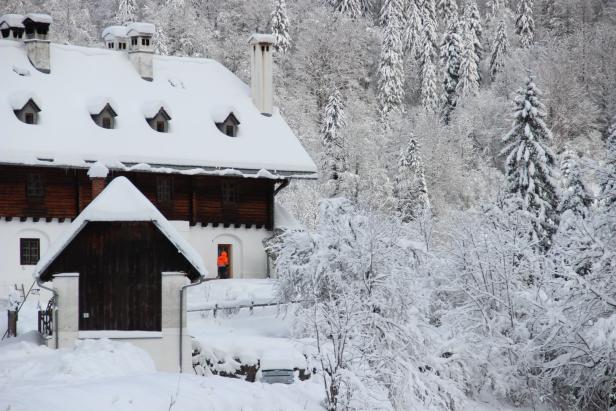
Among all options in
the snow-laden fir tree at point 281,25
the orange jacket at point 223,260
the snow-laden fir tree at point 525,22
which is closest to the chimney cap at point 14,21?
the orange jacket at point 223,260

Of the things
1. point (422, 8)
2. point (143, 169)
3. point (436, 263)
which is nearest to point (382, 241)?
point (436, 263)

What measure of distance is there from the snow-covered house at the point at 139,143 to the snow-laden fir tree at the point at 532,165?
9139 millimetres

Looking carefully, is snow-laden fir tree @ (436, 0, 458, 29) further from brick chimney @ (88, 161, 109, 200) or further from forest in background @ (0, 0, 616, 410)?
brick chimney @ (88, 161, 109, 200)

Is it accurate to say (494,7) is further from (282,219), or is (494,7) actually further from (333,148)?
(282,219)

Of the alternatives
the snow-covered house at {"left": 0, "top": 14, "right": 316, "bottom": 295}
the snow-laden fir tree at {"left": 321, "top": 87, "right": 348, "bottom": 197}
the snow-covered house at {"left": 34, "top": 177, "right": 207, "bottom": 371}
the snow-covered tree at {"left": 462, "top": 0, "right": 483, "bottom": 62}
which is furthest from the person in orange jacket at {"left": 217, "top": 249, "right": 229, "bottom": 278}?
the snow-covered tree at {"left": 462, "top": 0, "right": 483, "bottom": 62}

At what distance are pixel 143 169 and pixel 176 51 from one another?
43.0 meters

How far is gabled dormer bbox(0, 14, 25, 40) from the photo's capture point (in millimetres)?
47094

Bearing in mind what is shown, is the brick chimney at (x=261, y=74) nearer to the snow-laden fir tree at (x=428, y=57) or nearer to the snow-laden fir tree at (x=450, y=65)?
the snow-laden fir tree at (x=428, y=57)

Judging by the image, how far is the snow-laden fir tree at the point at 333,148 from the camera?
69812mm

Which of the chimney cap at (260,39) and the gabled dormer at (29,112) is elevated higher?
the chimney cap at (260,39)

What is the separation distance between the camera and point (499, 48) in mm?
107375

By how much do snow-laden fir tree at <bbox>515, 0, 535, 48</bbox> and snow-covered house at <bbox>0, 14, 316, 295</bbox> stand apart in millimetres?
69661

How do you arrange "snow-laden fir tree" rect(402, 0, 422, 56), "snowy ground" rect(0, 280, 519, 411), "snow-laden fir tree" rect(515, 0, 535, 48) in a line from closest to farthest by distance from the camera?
"snowy ground" rect(0, 280, 519, 411)
"snow-laden fir tree" rect(402, 0, 422, 56)
"snow-laden fir tree" rect(515, 0, 535, 48)

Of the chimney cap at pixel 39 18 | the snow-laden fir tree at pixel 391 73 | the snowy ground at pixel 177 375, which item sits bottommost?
the snowy ground at pixel 177 375
